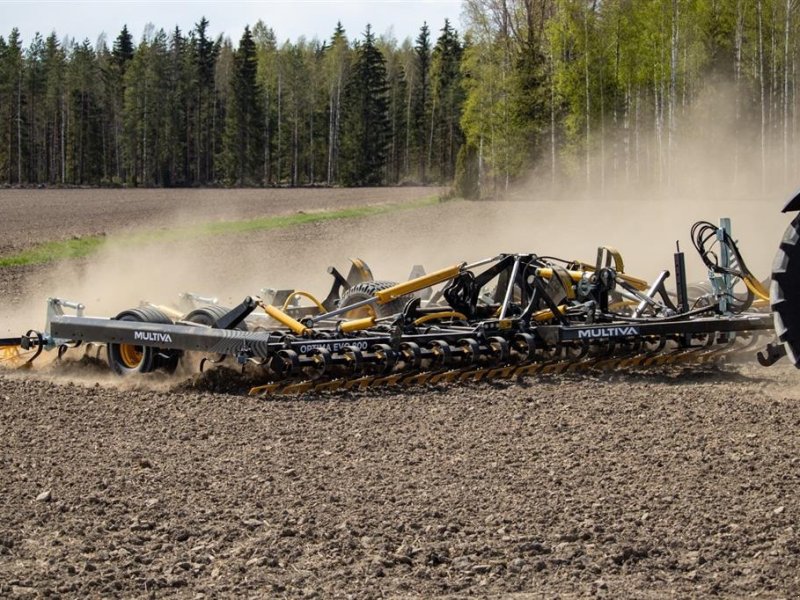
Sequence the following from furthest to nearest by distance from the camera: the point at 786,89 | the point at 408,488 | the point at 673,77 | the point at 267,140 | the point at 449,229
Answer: the point at 267,140 → the point at 673,77 → the point at 786,89 → the point at 449,229 → the point at 408,488

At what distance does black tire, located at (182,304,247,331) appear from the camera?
1088 centimetres

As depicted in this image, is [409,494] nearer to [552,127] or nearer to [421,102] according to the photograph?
[552,127]

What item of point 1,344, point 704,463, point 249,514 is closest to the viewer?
point 249,514

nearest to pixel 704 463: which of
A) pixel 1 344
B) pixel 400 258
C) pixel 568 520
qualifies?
pixel 568 520

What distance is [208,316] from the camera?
35.8 feet

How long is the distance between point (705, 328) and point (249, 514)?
5.71 metres

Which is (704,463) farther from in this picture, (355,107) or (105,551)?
(355,107)

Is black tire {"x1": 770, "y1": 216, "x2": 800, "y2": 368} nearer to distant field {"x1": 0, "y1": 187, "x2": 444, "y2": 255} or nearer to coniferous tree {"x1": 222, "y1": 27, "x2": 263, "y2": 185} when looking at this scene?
distant field {"x1": 0, "y1": 187, "x2": 444, "y2": 255}

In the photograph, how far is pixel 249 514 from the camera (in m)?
6.16

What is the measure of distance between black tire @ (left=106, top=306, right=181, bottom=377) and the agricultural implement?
0.01 meters

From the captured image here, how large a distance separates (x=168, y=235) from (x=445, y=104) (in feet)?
203

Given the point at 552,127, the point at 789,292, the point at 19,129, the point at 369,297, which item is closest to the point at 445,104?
the point at 19,129

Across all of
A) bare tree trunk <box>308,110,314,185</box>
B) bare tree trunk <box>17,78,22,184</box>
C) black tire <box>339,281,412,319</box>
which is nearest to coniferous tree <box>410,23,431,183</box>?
bare tree trunk <box>308,110,314,185</box>

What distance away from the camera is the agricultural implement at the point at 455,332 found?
33.2 ft
